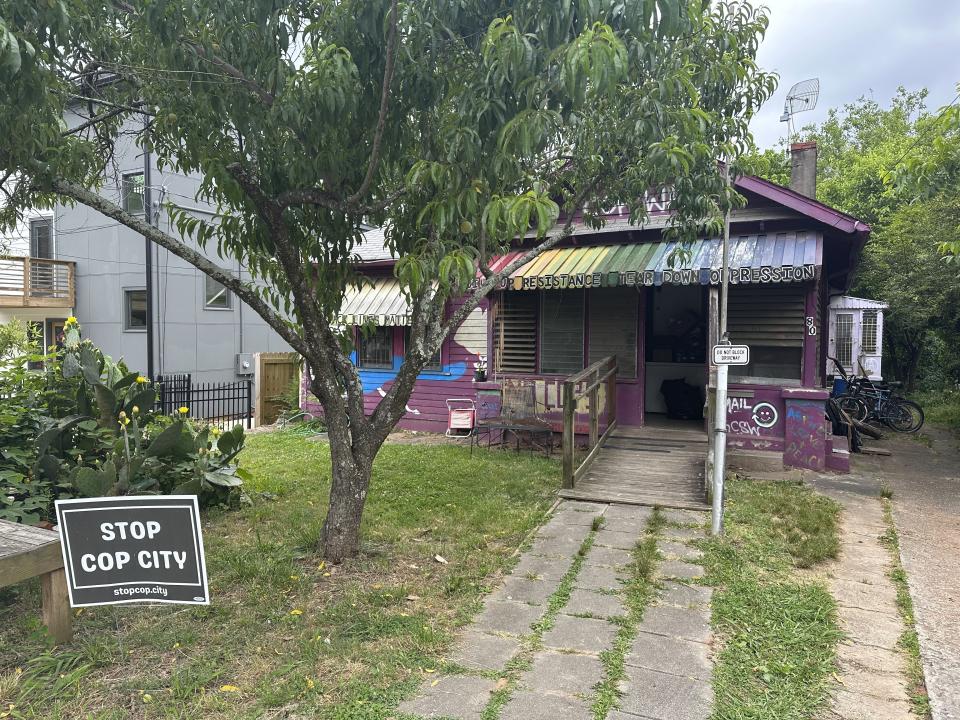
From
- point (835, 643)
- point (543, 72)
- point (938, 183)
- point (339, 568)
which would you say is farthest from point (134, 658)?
point (938, 183)

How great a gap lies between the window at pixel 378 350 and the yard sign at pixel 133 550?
9105 millimetres

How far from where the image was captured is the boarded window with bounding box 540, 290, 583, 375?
31.5 ft

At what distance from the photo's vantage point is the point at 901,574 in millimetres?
4684

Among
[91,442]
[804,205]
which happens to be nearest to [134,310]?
[91,442]

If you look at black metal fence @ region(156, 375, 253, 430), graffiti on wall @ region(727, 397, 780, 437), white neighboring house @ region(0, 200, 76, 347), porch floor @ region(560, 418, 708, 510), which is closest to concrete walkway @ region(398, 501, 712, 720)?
porch floor @ region(560, 418, 708, 510)

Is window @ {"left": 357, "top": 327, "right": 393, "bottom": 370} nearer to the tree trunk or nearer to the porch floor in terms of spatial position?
the porch floor

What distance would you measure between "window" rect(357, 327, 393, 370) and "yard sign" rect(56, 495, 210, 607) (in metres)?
9.10

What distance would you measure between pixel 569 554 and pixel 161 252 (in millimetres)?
14272

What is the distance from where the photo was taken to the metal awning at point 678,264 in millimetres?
7441

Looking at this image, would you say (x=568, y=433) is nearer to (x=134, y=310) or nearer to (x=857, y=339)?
(x=857, y=339)

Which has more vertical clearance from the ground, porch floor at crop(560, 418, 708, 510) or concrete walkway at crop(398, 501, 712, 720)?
porch floor at crop(560, 418, 708, 510)

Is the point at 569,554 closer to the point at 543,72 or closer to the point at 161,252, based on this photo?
the point at 543,72

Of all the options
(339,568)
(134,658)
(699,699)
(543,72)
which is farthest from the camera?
(339,568)

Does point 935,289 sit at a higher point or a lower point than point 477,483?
higher
